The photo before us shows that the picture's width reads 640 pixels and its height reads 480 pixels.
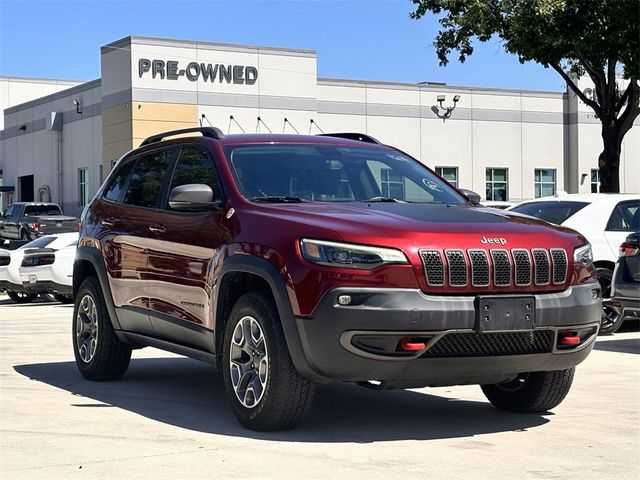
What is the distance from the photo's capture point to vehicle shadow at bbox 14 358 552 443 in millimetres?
6707

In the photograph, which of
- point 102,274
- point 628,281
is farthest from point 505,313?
point 628,281

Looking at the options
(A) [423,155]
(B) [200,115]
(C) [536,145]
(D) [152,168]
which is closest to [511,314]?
(D) [152,168]

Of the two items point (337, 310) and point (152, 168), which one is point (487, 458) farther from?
point (152, 168)

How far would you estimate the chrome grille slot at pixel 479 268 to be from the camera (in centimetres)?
622

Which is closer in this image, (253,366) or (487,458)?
(487,458)

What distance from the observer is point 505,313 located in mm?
6234

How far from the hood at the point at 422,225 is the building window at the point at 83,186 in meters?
41.1

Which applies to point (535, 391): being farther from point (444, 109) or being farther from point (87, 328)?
point (444, 109)

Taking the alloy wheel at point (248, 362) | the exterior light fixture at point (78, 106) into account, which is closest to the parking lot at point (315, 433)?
the alloy wheel at point (248, 362)

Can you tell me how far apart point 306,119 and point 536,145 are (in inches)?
431

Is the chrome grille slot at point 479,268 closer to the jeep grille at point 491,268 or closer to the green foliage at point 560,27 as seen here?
the jeep grille at point 491,268

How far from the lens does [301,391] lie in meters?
6.42

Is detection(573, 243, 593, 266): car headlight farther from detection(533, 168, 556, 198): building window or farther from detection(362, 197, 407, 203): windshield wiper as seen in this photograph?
detection(533, 168, 556, 198): building window

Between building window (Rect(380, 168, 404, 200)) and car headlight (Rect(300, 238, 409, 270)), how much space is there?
1.47 metres
